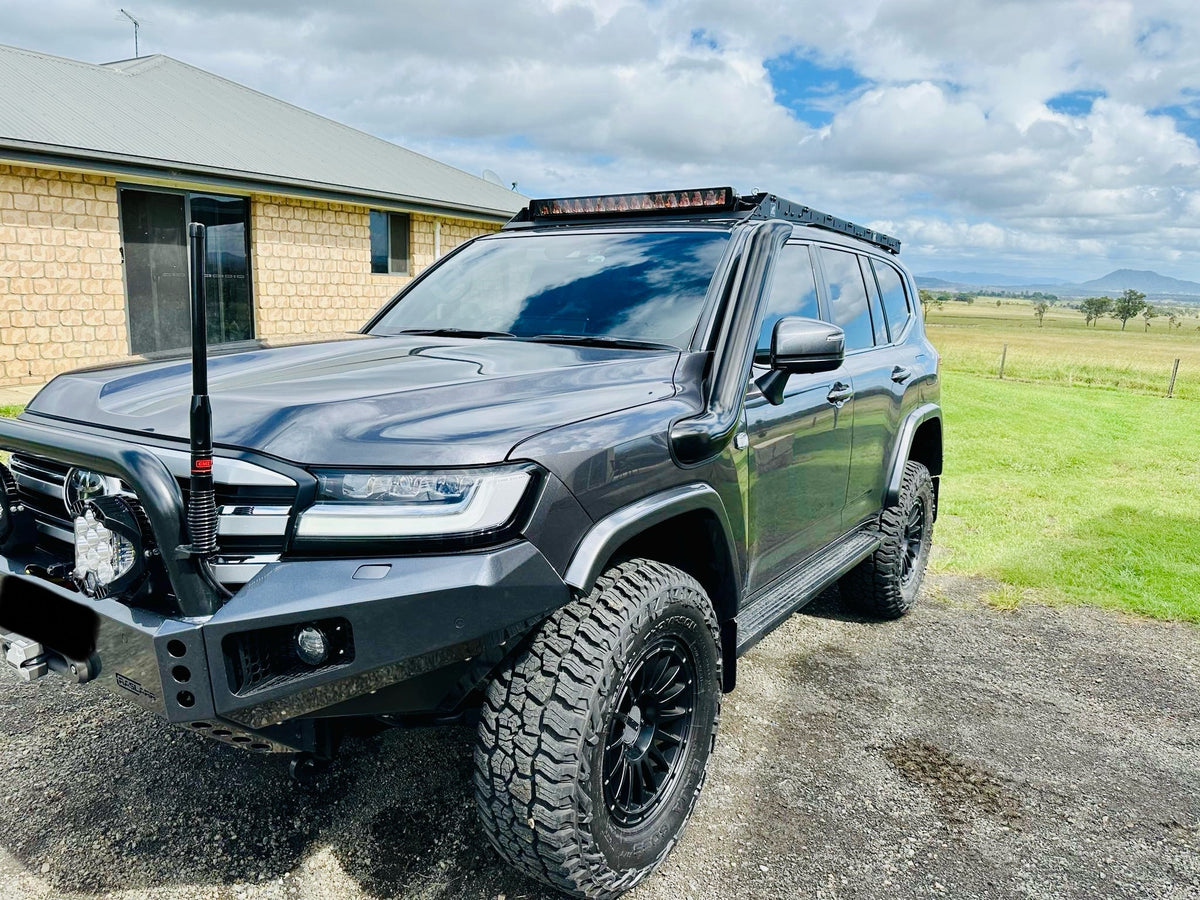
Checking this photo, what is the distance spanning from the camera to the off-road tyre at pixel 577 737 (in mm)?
2131

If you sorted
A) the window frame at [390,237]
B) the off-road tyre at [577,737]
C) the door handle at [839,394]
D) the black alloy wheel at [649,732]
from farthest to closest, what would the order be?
the window frame at [390,237] → the door handle at [839,394] → the black alloy wheel at [649,732] → the off-road tyre at [577,737]

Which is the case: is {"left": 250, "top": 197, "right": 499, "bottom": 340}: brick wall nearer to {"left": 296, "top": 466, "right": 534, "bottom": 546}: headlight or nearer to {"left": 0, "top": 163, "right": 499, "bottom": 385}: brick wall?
{"left": 0, "top": 163, "right": 499, "bottom": 385}: brick wall

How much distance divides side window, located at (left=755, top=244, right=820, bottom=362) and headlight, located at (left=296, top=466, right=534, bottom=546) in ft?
4.70

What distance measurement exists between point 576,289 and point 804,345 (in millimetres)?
948

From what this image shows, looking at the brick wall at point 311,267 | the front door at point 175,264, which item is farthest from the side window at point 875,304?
the front door at point 175,264

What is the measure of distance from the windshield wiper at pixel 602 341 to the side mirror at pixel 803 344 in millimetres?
333

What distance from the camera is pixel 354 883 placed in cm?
246

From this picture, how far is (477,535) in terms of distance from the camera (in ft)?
6.48

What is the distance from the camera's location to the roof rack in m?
3.45

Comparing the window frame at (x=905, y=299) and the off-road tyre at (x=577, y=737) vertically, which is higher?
the window frame at (x=905, y=299)

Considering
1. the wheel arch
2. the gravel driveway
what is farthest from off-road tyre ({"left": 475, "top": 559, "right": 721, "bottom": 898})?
the gravel driveway

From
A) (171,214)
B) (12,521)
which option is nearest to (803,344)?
(12,521)

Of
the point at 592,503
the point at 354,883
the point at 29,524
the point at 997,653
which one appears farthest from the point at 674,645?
the point at 997,653

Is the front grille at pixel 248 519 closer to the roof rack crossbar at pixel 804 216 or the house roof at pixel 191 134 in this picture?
the roof rack crossbar at pixel 804 216
